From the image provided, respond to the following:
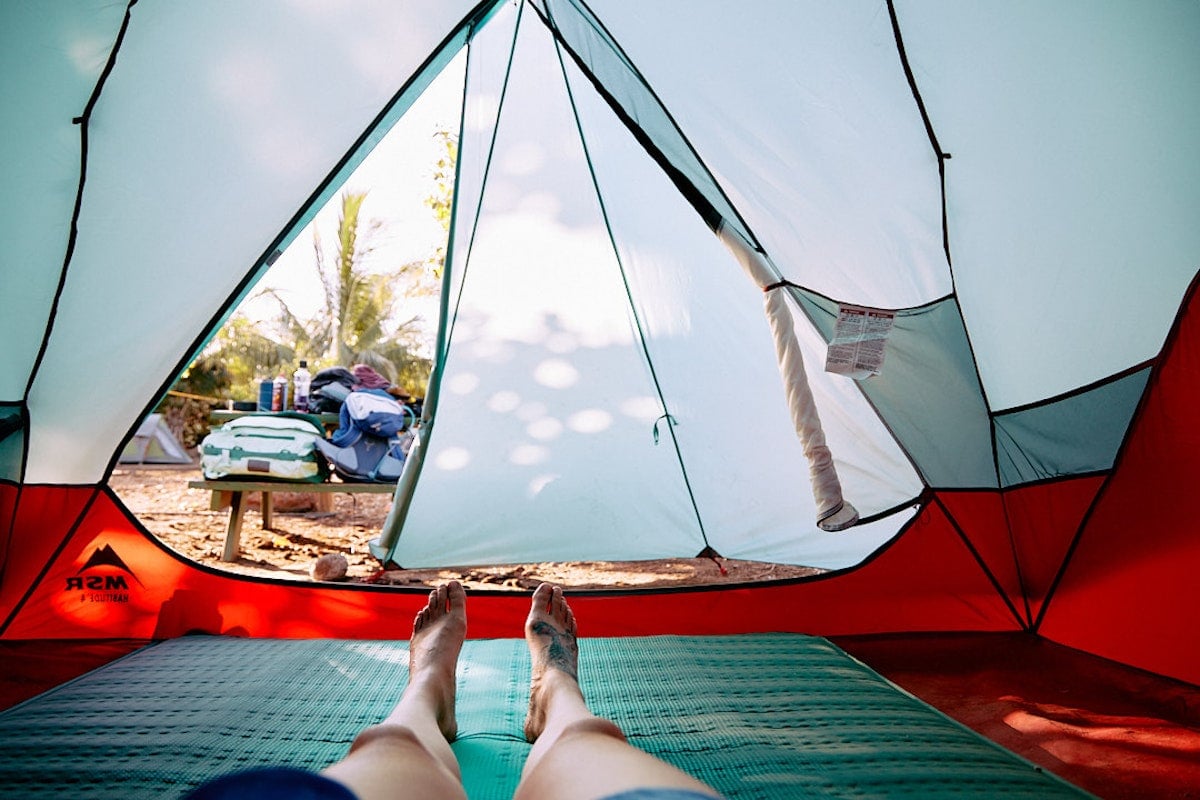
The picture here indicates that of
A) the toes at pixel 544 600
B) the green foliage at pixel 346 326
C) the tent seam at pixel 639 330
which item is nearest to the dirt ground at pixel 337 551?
the tent seam at pixel 639 330

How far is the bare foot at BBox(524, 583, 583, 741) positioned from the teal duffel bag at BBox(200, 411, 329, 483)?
78.8 inches

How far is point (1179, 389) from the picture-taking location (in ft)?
6.36

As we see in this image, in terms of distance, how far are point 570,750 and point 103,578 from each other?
186cm

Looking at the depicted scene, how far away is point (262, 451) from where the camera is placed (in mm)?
3334

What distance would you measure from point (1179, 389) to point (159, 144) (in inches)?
110

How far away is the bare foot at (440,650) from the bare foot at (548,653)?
0.15m

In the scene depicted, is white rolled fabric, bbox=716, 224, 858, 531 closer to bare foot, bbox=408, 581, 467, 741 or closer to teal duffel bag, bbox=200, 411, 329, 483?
bare foot, bbox=408, 581, 467, 741

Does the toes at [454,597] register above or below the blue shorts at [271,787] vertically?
above

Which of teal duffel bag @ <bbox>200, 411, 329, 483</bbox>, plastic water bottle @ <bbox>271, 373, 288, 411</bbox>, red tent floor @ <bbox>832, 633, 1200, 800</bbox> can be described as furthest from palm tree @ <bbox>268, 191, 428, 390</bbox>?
red tent floor @ <bbox>832, 633, 1200, 800</bbox>

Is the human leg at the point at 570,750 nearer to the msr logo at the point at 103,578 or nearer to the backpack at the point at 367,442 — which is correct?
the msr logo at the point at 103,578

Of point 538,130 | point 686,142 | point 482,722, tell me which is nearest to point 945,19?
point 686,142

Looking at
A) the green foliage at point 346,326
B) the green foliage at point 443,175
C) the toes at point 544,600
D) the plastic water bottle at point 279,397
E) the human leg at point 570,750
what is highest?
the green foliage at point 346,326

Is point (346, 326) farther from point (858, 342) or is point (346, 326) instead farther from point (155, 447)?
point (858, 342)

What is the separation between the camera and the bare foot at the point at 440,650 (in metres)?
1.31
